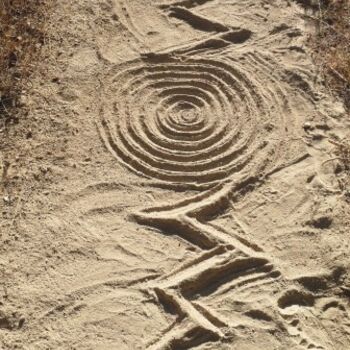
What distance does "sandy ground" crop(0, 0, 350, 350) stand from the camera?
3.34m

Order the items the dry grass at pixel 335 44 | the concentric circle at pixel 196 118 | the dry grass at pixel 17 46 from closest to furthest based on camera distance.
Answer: the concentric circle at pixel 196 118 → the dry grass at pixel 17 46 → the dry grass at pixel 335 44

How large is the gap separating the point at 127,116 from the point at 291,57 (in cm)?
144

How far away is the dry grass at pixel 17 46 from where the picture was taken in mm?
4355

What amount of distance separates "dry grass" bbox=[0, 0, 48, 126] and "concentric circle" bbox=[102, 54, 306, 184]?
66 cm

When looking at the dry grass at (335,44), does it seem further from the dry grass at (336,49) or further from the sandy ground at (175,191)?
the sandy ground at (175,191)

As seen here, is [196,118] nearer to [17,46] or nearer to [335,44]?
[335,44]

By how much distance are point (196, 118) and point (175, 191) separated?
27.3 inches

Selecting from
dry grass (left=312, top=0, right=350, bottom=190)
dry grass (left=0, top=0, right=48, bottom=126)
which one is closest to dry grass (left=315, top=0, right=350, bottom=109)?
dry grass (left=312, top=0, right=350, bottom=190)

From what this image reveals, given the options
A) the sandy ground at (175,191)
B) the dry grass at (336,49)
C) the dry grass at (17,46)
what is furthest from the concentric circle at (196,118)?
the dry grass at (17,46)

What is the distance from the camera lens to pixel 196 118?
14.2ft

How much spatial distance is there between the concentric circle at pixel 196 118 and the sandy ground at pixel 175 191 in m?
0.01

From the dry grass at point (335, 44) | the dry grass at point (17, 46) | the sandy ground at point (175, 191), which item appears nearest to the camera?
the sandy ground at point (175, 191)

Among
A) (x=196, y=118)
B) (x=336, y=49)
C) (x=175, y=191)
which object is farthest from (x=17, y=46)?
(x=336, y=49)

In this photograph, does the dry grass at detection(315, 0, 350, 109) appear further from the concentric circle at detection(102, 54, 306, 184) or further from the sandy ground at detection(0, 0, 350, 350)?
the concentric circle at detection(102, 54, 306, 184)
